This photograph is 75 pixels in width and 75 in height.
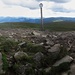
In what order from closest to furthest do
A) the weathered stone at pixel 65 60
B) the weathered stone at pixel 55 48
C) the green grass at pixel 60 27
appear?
the weathered stone at pixel 65 60 → the weathered stone at pixel 55 48 → the green grass at pixel 60 27

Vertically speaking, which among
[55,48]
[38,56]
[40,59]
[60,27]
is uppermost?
[55,48]

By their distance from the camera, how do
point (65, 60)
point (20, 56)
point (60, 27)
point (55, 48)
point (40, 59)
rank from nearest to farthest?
point (65, 60), point (40, 59), point (20, 56), point (55, 48), point (60, 27)

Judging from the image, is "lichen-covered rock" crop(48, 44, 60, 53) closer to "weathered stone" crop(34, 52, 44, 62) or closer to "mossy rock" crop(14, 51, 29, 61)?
"weathered stone" crop(34, 52, 44, 62)

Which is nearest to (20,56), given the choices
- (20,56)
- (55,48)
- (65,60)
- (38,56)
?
(20,56)

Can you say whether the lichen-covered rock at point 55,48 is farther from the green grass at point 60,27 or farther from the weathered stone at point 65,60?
the green grass at point 60,27

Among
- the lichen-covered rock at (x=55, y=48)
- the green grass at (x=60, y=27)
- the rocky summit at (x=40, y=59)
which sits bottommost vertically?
the green grass at (x=60, y=27)

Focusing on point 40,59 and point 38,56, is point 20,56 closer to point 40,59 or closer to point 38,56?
point 38,56

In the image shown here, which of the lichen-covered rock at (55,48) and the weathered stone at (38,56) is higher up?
Answer: the lichen-covered rock at (55,48)

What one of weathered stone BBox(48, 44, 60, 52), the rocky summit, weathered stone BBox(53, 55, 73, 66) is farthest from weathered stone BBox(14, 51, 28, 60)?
weathered stone BBox(53, 55, 73, 66)

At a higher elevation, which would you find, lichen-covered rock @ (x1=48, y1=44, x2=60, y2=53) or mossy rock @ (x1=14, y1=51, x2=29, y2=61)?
lichen-covered rock @ (x1=48, y1=44, x2=60, y2=53)

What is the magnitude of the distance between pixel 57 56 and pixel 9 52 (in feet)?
10.2

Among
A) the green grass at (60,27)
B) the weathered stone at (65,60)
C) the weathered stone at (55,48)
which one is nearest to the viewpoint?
the weathered stone at (65,60)

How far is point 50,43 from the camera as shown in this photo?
1507 centimetres

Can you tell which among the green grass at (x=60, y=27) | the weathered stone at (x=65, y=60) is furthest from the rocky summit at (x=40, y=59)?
the green grass at (x=60, y=27)
